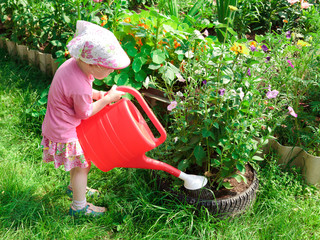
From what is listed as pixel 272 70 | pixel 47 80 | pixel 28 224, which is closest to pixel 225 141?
pixel 272 70

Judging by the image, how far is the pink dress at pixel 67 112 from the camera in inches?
70.4

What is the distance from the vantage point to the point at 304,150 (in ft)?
7.93

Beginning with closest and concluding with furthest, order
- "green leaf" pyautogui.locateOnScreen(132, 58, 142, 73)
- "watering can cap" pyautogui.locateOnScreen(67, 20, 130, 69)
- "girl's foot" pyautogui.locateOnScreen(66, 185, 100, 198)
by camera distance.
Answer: "watering can cap" pyautogui.locateOnScreen(67, 20, 130, 69), "girl's foot" pyautogui.locateOnScreen(66, 185, 100, 198), "green leaf" pyautogui.locateOnScreen(132, 58, 142, 73)

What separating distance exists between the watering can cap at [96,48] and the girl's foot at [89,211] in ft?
2.98

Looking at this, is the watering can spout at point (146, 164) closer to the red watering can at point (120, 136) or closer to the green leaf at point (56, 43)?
the red watering can at point (120, 136)

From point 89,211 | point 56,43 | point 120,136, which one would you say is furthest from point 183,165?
point 56,43

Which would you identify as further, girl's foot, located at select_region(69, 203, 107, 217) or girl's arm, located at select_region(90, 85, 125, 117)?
girl's foot, located at select_region(69, 203, 107, 217)

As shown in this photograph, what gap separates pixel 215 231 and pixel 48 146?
107 centimetres

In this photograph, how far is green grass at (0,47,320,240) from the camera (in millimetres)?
2023

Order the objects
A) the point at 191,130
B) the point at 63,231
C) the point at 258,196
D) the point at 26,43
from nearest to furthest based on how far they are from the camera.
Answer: the point at 63,231 < the point at 191,130 < the point at 258,196 < the point at 26,43

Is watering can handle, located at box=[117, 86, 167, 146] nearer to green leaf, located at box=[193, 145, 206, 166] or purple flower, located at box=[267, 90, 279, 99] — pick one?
green leaf, located at box=[193, 145, 206, 166]

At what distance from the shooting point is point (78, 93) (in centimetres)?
179

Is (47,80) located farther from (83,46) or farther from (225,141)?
(225,141)

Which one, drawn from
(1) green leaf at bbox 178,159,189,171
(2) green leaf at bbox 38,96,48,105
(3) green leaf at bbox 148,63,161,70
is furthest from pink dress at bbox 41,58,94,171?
(2) green leaf at bbox 38,96,48,105
